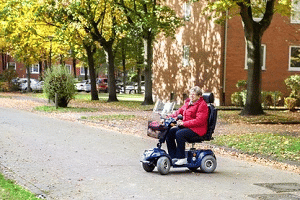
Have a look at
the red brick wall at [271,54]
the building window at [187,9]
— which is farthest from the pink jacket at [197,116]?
the building window at [187,9]

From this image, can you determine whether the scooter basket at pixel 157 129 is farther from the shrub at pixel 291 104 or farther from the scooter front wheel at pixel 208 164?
the shrub at pixel 291 104

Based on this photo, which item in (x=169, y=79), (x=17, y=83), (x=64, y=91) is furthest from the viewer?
(x=17, y=83)

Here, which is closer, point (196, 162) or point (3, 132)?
point (196, 162)

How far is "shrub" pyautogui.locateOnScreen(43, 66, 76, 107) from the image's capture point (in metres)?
27.9

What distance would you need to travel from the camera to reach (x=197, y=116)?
9375 mm

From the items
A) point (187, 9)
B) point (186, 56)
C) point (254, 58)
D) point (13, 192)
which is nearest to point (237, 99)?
point (186, 56)

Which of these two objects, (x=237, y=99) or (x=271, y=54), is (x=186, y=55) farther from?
(x=237, y=99)

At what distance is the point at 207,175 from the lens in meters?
9.43

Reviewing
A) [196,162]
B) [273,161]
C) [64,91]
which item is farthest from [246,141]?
[64,91]

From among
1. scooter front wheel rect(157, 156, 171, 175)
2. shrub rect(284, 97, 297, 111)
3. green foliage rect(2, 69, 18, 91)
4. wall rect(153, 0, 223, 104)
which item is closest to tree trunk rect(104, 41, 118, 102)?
wall rect(153, 0, 223, 104)

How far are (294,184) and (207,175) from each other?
4.80ft

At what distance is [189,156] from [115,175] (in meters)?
1.35

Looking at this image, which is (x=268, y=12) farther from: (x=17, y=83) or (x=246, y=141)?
(x=17, y=83)

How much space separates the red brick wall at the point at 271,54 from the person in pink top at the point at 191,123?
22.5m
